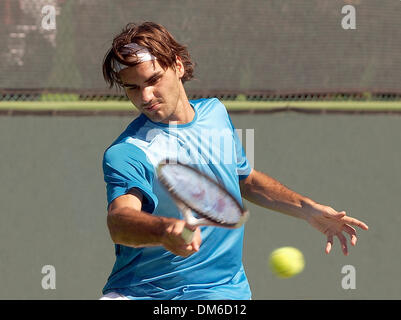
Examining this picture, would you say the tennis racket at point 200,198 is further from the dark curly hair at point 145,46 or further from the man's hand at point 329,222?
the man's hand at point 329,222

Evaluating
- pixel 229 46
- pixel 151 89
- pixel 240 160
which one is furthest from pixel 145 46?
pixel 229 46

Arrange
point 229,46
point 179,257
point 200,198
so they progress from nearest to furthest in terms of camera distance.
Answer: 1. point 200,198
2. point 179,257
3. point 229,46

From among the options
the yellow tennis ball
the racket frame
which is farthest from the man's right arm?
the yellow tennis ball

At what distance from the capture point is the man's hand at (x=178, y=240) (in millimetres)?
2352

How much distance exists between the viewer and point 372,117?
16.2 feet

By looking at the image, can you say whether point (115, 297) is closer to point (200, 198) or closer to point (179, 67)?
point (200, 198)

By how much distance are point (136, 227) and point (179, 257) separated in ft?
1.71

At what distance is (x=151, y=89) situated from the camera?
2980mm

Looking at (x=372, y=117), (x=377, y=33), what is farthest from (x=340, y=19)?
(x=372, y=117)

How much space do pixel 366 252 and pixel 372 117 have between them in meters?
0.77

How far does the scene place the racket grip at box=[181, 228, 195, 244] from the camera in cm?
236

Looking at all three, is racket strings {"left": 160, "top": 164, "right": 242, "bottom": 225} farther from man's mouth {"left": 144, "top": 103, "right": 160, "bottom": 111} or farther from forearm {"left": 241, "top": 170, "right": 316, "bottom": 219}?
forearm {"left": 241, "top": 170, "right": 316, "bottom": 219}
